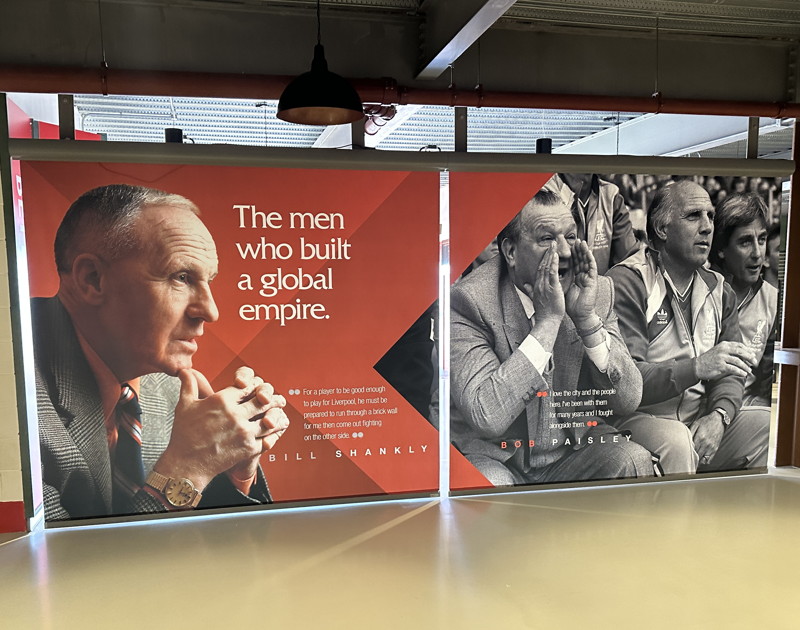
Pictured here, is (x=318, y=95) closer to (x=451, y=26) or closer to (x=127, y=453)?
(x=451, y=26)

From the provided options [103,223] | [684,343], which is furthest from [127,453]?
[684,343]

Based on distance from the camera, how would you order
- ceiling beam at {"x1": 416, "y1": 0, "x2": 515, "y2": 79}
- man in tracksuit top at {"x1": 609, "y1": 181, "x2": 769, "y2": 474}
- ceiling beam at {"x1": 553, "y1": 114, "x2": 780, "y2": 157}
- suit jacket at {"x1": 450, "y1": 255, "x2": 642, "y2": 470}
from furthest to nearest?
1. ceiling beam at {"x1": 553, "y1": 114, "x2": 780, "y2": 157}
2. man in tracksuit top at {"x1": 609, "y1": 181, "x2": 769, "y2": 474}
3. suit jacket at {"x1": 450, "y1": 255, "x2": 642, "y2": 470}
4. ceiling beam at {"x1": 416, "y1": 0, "x2": 515, "y2": 79}

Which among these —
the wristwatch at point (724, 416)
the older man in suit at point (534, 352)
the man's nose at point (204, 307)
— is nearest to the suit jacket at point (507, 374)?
the older man in suit at point (534, 352)

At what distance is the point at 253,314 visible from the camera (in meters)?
4.14

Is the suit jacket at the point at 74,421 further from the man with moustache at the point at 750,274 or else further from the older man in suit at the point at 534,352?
the man with moustache at the point at 750,274

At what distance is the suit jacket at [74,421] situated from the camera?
3.91m

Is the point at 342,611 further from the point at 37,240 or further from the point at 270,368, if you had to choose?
the point at 37,240

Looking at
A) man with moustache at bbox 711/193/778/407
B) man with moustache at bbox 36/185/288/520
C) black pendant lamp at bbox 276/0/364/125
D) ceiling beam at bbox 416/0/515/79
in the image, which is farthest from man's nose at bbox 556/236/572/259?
man with moustache at bbox 36/185/288/520

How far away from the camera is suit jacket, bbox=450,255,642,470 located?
4430 millimetres

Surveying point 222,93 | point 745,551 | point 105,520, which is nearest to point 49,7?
point 222,93

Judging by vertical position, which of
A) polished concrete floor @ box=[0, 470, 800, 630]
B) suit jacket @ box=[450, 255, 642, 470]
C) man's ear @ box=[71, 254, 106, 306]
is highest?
man's ear @ box=[71, 254, 106, 306]

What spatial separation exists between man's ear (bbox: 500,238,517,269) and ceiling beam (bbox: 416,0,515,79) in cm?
125

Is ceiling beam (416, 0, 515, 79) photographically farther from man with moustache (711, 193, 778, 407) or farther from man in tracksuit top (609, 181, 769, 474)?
man with moustache (711, 193, 778, 407)

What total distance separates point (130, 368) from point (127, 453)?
0.56 meters
